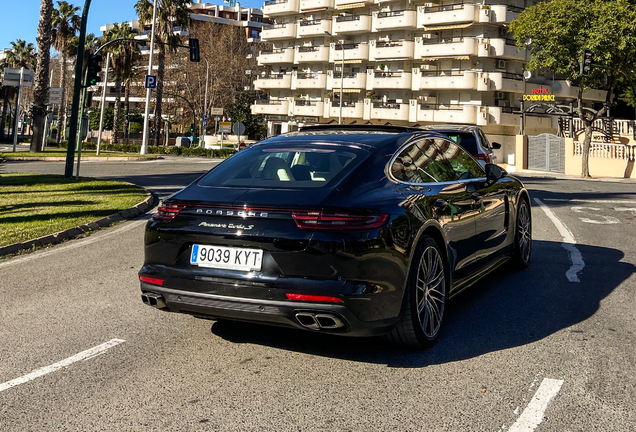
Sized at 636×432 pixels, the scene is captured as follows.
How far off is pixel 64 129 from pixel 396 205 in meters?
95.8

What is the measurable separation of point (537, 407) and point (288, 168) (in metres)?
2.29

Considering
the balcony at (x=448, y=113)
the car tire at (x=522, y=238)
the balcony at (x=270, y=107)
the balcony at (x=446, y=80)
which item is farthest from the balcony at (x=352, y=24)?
the car tire at (x=522, y=238)

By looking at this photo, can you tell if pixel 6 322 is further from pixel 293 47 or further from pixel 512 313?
pixel 293 47

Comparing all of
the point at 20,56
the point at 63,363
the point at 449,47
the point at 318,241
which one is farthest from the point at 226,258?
the point at 20,56

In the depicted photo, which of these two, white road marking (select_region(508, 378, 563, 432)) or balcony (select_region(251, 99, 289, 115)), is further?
balcony (select_region(251, 99, 289, 115))

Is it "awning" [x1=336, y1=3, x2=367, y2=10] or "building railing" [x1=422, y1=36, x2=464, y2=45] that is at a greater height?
"awning" [x1=336, y1=3, x2=367, y2=10]

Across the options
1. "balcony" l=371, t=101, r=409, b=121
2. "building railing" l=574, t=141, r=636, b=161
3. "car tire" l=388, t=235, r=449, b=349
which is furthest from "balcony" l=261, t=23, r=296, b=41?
"car tire" l=388, t=235, r=449, b=349

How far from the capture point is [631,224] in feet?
41.9

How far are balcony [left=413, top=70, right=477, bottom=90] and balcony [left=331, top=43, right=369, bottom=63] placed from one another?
6919 millimetres

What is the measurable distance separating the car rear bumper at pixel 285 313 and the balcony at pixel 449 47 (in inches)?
2061

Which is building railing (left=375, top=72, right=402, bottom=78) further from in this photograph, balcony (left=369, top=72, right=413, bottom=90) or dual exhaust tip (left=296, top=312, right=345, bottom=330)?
dual exhaust tip (left=296, top=312, right=345, bottom=330)

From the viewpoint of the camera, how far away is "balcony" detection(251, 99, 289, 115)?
229 ft

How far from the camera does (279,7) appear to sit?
70562 millimetres

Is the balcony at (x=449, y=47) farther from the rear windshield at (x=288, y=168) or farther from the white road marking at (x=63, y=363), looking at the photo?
the white road marking at (x=63, y=363)
